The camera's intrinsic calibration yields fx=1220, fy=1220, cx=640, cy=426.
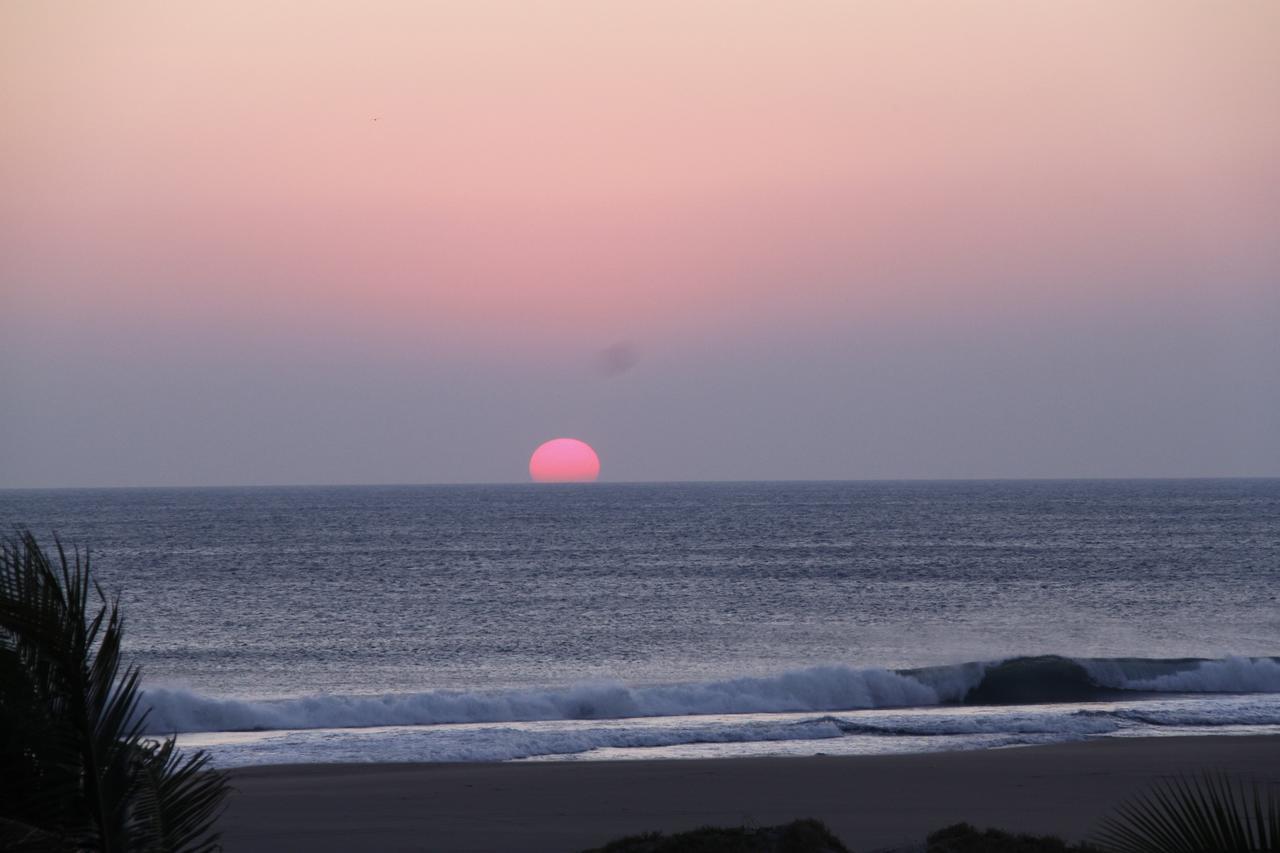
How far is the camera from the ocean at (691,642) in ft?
75.6

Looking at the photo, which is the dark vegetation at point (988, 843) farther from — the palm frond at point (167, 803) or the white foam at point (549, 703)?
the white foam at point (549, 703)

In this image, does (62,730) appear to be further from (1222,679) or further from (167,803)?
(1222,679)

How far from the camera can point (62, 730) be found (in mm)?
4367

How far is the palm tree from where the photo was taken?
4137 millimetres

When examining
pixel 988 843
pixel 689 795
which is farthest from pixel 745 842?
pixel 689 795

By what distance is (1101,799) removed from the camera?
15.8m

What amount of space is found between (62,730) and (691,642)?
33950mm

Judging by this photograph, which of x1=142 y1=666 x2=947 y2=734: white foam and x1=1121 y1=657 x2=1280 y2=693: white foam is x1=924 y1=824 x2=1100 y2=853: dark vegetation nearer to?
x1=142 y1=666 x2=947 y2=734: white foam

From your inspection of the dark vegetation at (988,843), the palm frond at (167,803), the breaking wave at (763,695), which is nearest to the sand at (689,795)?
the dark vegetation at (988,843)

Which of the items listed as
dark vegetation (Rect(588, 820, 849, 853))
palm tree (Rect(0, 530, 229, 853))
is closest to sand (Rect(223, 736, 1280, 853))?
dark vegetation (Rect(588, 820, 849, 853))

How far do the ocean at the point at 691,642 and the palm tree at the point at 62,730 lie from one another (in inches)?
137

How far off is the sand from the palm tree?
9.24 meters

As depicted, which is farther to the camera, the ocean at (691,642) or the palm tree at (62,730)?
the ocean at (691,642)

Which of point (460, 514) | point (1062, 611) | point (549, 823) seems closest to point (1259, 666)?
point (1062, 611)
